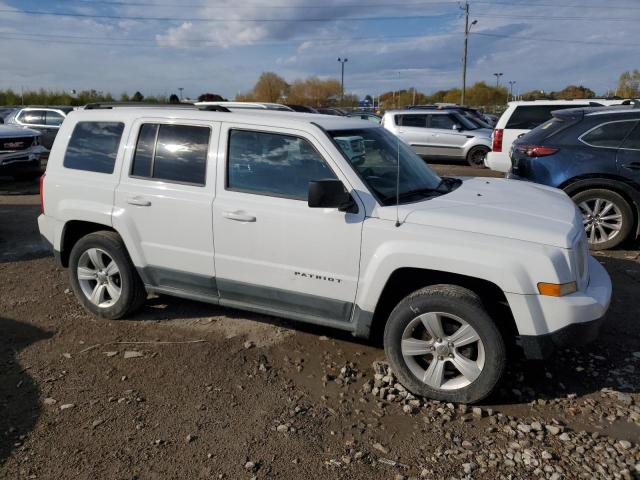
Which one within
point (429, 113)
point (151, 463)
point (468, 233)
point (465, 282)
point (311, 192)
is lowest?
point (151, 463)

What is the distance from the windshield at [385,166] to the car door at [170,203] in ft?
3.46

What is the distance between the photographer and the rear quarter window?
179 inches

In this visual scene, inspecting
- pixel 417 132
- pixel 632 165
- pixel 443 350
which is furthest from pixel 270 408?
pixel 417 132

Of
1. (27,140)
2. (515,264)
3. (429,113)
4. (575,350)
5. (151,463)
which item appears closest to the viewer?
(151,463)

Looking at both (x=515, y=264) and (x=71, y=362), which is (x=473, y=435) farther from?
(x=71, y=362)

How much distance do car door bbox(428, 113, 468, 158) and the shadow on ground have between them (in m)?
13.6

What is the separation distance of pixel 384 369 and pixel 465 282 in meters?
0.91

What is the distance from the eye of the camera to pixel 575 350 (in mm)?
4242

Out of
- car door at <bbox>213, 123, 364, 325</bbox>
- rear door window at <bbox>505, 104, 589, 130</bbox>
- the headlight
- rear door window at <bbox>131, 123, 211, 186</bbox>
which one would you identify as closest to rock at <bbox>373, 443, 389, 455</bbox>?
car door at <bbox>213, 123, 364, 325</bbox>

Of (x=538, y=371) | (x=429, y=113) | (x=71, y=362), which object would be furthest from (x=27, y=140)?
(x=538, y=371)

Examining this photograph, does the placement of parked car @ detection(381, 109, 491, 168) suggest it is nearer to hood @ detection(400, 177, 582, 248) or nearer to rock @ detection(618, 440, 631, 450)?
hood @ detection(400, 177, 582, 248)

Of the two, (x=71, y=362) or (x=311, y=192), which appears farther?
(x=71, y=362)

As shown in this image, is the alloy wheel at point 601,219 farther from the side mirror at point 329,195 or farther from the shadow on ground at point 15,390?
the shadow on ground at point 15,390

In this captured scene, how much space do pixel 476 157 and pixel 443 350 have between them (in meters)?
13.6
